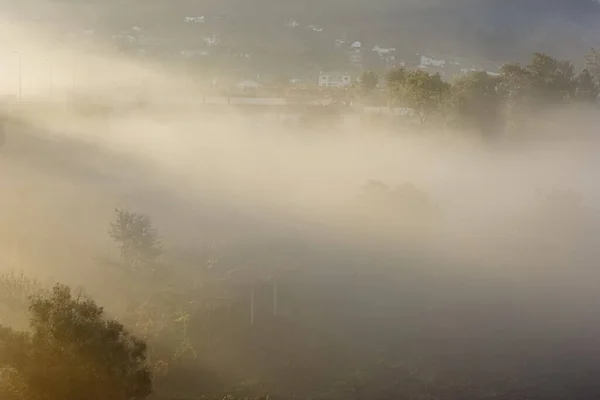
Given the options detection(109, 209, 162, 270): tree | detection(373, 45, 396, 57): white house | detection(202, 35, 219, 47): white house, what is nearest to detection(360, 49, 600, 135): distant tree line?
detection(202, 35, 219, 47): white house

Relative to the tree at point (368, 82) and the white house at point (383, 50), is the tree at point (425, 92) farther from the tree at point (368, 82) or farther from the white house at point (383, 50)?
the white house at point (383, 50)

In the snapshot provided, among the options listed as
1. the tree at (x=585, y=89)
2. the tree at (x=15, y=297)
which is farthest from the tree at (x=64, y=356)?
the tree at (x=585, y=89)

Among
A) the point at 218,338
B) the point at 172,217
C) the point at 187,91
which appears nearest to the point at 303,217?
the point at 172,217

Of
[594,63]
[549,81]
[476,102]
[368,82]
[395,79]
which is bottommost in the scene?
[476,102]

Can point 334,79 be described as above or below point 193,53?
below

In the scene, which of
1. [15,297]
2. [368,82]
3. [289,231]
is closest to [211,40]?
[368,82]

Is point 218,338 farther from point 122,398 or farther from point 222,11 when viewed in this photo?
point 222,11

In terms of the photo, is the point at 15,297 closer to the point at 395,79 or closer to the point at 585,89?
the point at 395,79
